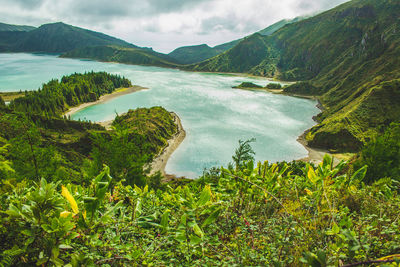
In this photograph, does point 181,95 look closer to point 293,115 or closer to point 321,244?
point 293,115

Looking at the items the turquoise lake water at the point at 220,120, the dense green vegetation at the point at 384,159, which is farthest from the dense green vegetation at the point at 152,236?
the turquoise lake water at the point at 220,120

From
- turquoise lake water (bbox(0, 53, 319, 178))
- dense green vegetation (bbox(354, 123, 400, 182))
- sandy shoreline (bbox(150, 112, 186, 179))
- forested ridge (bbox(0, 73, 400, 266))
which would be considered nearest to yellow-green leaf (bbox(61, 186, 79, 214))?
forested ridge (bbox(0, 73, 400, 266))

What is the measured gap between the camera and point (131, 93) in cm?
12838

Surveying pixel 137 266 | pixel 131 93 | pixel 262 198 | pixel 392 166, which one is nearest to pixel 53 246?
pixel 137 266

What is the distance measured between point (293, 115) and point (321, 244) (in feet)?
315

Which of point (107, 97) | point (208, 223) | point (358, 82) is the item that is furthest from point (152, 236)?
point (358, 82)

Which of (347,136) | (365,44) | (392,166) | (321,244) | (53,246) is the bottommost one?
(347,136)

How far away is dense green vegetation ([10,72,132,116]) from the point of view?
81344mm

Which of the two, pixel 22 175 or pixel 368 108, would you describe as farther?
pixel 368 108

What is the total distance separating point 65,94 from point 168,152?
75674 millimetres

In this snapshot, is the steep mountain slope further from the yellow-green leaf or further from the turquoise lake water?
the yellow-green leaf

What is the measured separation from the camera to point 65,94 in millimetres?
101375

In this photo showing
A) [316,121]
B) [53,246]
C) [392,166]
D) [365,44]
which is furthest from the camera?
[365,44]

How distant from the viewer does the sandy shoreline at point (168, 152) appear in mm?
46991
